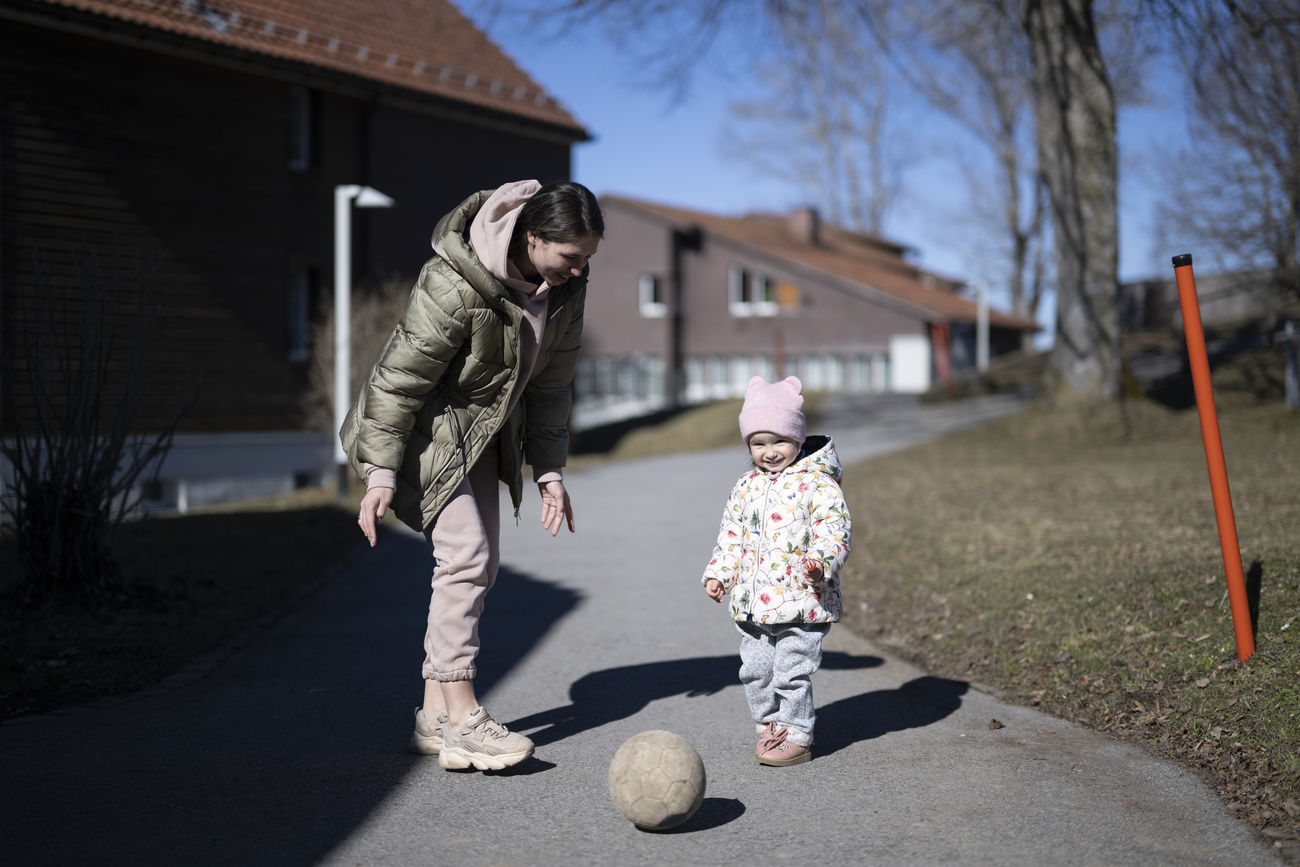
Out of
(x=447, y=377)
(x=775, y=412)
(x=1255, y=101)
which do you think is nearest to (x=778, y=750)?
(x=775, y=412)

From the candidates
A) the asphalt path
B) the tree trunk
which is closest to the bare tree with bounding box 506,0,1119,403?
the tree trunk

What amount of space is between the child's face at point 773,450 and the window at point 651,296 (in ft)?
112

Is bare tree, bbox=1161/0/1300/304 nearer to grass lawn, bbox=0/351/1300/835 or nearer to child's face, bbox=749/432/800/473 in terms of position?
grass lawn, bbox=0/351/1300/835

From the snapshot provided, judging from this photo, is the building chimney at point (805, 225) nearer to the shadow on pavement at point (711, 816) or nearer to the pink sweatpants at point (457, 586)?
the pink sweatpants at point (457, 586)

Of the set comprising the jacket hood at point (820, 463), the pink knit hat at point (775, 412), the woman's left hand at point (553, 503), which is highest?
the pink knit hat at point (775, 412)

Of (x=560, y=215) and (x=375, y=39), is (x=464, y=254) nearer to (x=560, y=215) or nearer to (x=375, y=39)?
(x=560, y=215)

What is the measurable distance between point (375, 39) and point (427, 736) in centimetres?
1773

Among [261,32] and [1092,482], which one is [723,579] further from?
[261,32]

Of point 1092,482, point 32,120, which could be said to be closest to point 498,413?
point 1092,482

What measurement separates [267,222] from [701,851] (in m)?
16.1

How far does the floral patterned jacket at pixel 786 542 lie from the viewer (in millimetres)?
4031

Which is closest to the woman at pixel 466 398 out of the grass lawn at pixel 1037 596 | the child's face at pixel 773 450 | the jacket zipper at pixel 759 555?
the child's face at pixel 773 450

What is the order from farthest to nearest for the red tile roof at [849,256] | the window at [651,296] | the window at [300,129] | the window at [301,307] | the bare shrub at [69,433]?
the window at [651,296]
the red tile roof at [849,256]
the window at [301,307]
the window at [300,129]
the bare shrub at [69,433]

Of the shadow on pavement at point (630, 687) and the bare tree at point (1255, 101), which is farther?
the bare tree at point (1255, 101)
